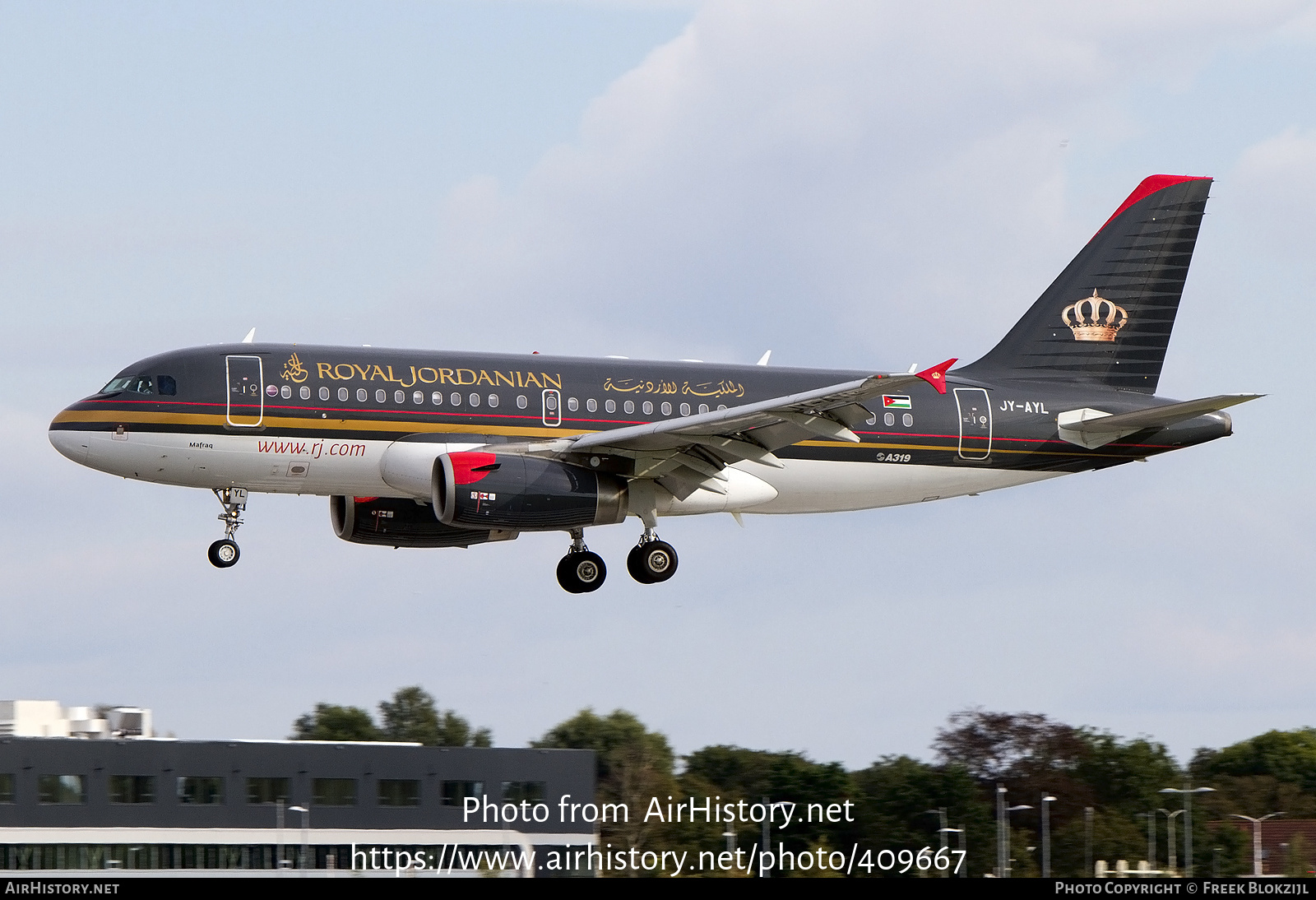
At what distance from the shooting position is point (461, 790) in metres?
54.8

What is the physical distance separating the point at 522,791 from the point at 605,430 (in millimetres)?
18550

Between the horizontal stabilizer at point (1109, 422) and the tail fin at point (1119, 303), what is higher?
the tail fin at point (1119, 303)

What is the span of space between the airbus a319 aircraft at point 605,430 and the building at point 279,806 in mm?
12341

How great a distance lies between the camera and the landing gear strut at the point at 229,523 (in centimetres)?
4012

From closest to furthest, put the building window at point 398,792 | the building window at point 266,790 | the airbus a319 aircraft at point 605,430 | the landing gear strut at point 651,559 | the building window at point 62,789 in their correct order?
the airbus a319 aircraft at point 605,430, the landing gear strut at point 651,559, the building window at point 62,789, the building window at point 266,790, the building window at point 398,792

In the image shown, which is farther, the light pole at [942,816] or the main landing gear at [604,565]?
the light pole at [942,816]

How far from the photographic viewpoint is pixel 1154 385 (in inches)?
1843

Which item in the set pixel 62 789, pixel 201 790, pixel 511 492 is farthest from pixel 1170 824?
pixel 62 789

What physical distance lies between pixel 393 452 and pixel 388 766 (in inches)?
719

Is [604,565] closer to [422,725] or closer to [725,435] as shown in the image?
[725,435]

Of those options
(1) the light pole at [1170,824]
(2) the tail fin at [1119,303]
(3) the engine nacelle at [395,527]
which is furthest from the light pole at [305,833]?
(1) the light pole at [1170,824]

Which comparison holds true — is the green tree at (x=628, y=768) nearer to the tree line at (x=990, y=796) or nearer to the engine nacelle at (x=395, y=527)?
the tree line at (x=990, y=796)
